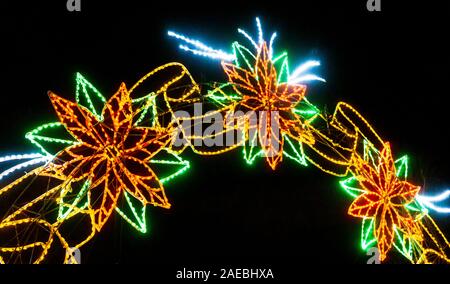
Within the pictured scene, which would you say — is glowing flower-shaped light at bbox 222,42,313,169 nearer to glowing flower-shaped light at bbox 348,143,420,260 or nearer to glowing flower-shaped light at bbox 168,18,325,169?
glowing flower-shaped light at bbox 168,18,325,169

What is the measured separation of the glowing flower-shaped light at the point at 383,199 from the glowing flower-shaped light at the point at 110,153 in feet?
4.07

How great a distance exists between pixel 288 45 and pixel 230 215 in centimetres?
132

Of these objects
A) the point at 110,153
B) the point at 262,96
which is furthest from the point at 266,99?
the point at 110,153

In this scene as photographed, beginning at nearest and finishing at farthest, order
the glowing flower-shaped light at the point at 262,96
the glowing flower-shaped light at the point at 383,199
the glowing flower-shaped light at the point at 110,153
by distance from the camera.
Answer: the glowing flower-shaped light at the point at 110,153
the glowing flower-shaped light at the point at 262,96
the glowing flower-shaped light at the point at 383,199

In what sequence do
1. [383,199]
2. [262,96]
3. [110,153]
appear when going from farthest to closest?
[383,199], [262,96], [110,153]

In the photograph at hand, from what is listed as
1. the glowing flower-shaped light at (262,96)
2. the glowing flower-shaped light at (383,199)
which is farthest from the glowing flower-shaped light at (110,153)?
the glowing flower-shaped light at (383,199)

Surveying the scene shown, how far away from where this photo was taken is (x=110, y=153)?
2.06 meters

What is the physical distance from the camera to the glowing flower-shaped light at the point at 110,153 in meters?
1.99

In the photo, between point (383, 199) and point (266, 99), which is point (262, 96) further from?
point (383, 199)

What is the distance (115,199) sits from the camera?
6.65 ft

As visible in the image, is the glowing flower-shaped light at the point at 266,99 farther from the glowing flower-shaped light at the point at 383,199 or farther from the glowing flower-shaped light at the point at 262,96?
the glowing flower-shaped light at the point at 383,199

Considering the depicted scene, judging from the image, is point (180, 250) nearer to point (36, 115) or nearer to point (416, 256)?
point (36, 115)

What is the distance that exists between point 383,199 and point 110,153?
1634mm
